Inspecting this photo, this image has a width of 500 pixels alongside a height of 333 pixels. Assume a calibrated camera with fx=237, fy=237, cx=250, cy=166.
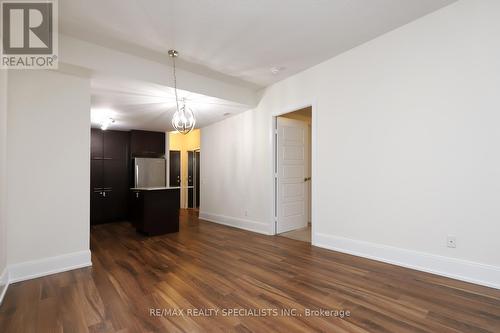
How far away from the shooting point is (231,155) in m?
5.71

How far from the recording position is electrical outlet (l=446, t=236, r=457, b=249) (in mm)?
2590

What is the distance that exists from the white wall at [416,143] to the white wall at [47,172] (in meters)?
3.41

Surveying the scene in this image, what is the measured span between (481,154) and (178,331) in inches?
130

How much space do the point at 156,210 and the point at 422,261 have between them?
14.4 ft

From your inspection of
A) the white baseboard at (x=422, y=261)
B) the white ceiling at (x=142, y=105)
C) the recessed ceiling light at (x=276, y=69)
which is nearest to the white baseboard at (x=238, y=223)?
the white baseboard at (x=422, y=261)

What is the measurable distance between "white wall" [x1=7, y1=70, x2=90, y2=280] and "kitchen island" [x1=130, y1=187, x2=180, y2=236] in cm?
151

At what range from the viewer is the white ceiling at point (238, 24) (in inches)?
98.3

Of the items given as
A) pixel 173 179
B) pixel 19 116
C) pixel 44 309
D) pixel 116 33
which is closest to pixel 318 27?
pixel 116 33

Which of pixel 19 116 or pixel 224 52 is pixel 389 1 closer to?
pixel 224 52

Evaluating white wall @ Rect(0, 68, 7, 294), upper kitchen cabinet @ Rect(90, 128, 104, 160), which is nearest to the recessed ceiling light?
white wall @ Rect(0, 68, 7, 294)

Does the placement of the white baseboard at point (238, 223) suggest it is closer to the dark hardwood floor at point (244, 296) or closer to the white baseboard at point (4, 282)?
the dark hardwood floor at point (244, 296)

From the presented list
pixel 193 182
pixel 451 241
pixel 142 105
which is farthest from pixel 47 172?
pixel 193 182

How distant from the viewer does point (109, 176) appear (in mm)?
6262

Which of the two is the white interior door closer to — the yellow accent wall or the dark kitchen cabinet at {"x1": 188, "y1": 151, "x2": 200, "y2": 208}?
the yellow accent wall
